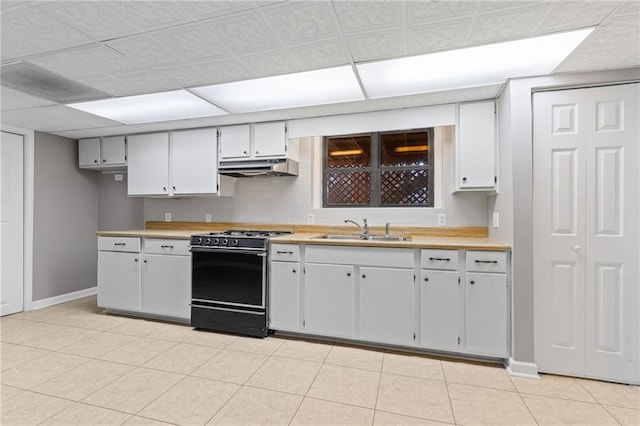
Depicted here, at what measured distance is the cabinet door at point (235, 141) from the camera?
3.43m

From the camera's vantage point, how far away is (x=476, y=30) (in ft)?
5.77

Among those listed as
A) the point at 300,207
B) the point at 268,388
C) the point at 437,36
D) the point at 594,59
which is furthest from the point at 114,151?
the point at 594,59

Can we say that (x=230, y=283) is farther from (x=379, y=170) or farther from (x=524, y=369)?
(x=524, y=369)

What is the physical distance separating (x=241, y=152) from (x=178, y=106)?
76 cm

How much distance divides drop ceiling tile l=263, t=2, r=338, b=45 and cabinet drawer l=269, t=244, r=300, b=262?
5.63ft

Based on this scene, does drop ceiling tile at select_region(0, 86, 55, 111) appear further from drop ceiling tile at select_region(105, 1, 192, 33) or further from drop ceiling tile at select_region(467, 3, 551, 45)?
drop ceiling tile at select_region(467, 3, 551, 45)

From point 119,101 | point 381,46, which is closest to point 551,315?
point 381,46

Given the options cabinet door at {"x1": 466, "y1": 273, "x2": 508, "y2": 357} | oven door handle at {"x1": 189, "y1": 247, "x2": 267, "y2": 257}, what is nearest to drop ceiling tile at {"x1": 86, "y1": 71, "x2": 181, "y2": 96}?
oven door handle at {"x1": 189, "y1": 247, "x2": 267, "y2": 257}

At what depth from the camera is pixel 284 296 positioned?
2934 millimetres

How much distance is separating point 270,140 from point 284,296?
164cm

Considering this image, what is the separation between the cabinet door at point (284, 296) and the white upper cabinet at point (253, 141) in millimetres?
1201

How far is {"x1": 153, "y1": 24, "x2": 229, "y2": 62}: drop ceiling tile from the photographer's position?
1.81m

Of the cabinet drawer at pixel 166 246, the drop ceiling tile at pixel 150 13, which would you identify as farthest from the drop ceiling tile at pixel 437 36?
the cabinet drawer at pixel 166 246

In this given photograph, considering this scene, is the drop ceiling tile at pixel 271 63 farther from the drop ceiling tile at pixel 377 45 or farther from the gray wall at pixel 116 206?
the gray wall at pixel 116 206
